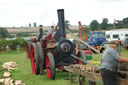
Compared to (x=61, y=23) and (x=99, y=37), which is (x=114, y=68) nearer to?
(x=61, y=23)

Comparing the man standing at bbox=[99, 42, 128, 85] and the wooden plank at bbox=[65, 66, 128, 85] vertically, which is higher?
the man standing at bbox=[99, 42, 128, 85]

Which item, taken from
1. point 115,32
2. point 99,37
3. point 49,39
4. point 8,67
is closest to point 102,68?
point 49,39

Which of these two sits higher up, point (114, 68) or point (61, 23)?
point (61, 23)

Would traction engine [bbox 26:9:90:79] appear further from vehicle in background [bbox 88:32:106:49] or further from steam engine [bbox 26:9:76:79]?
vehicle in background [bbox 88:32:106:49]

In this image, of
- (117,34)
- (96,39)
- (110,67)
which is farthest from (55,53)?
(117,34)

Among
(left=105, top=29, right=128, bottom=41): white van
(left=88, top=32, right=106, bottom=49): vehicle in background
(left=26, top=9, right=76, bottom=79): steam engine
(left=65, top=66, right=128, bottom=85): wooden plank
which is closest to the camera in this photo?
(left=65, top=66, right=128, bottom=85): wooden plank

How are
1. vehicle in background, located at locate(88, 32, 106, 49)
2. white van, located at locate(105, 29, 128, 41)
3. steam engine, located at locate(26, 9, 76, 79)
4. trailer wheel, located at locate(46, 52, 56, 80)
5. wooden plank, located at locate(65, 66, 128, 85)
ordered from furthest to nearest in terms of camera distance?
white van, located at locate(105, 29, 128, 41) < vehicle in background, located at locate(88, 32, 106, 49) < steam engine, located at locate(26, 9, 76, 79) < trailer wheel, located at locate(46, 52, 56, 80) < wooden plank, located at locate(65, 66, 128, 85)

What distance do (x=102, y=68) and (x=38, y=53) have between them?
432 cm

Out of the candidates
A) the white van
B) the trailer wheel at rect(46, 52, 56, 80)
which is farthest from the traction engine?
the white van

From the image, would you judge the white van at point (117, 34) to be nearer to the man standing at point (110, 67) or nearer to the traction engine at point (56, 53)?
the traction engine at point (56, 53)

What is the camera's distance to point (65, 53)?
759 cm

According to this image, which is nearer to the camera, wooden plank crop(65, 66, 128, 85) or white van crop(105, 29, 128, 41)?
wooden plank crop(65, 66, 128, 85)

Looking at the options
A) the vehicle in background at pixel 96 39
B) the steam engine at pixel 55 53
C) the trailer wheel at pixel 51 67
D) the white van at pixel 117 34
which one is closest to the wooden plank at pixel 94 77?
the trailer wheel at pixel 51 67

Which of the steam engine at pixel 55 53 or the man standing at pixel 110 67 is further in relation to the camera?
the steam engine at pixel 55 53
